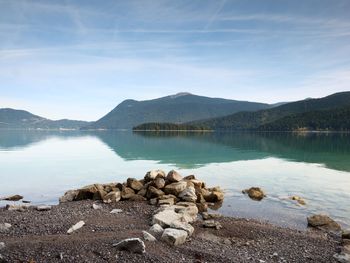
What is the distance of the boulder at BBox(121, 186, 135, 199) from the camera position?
31478mm

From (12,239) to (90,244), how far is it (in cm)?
471

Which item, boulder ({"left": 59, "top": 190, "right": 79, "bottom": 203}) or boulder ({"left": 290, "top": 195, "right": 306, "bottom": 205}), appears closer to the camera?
boulder ({"left": 59, "top": 190, "right": 79, "bottom": 203})

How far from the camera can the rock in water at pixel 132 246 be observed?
16328mm

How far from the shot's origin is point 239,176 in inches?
1961

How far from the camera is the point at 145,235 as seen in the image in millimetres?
18766

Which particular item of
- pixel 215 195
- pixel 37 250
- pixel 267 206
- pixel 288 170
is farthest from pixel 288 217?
pixel 288 170

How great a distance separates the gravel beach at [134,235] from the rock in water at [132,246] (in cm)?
28

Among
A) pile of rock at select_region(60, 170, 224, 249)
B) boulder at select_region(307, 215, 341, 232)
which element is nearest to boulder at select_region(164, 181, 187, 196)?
pile of rock at select_region(60, 170, 224, 249)

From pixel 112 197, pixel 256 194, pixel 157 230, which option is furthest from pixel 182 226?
pixel 256 194

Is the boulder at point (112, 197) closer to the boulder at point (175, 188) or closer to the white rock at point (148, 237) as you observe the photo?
the boulder at point (175, 188)

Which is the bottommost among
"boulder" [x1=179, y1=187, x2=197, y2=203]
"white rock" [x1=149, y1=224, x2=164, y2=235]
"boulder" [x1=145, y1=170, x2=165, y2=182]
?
"boulder" [x1=179, y1=187, x2=197, y2=203]

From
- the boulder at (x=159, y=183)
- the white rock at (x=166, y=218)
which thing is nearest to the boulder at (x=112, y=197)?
the boulder at (x=159, y=183)

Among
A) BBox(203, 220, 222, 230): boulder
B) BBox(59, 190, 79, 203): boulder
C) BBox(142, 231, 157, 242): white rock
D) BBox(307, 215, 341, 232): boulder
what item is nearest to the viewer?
BBox(142, 231, 157, 242): white rock

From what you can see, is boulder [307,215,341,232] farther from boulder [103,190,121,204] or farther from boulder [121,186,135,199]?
boulder [103,190,121,204]
